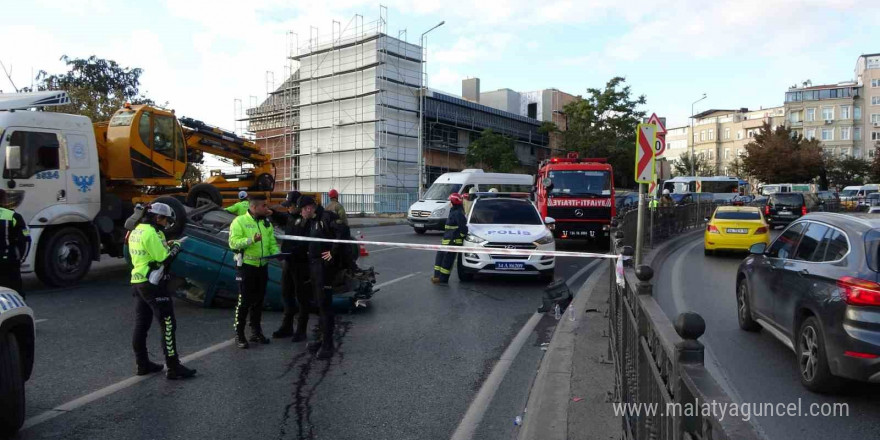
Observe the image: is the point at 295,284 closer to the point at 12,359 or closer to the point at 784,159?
the point at 12,359

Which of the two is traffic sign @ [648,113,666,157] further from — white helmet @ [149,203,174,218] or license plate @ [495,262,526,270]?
white helmet @ [149,203,174,218]

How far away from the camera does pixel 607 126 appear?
52.8 meters

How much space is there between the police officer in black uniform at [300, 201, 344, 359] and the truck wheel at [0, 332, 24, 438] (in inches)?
113

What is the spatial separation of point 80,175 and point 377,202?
106 feet

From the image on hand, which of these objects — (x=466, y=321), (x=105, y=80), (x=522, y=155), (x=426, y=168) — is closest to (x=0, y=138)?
(x=466, y=321)

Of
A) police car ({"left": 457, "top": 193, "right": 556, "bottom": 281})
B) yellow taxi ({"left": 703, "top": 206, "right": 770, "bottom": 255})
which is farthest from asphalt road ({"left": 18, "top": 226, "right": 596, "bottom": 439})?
yellow taxi ({"left": 703, "top": 206, "right": 770, "bottom": 255})

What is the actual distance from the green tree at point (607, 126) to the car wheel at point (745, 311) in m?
44.2

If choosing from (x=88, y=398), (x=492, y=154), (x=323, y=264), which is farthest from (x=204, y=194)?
(x=492, y=154)

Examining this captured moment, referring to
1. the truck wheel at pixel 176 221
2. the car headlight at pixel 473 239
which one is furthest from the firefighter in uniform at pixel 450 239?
the truck wheel at pixel 176 221

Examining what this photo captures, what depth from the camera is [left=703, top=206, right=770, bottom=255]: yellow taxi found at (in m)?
17.4

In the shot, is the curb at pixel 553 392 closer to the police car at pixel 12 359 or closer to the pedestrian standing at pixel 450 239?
the police car at pixel 12 359

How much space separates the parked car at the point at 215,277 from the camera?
9.02 m

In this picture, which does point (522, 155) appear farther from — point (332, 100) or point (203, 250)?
point (203, 250)

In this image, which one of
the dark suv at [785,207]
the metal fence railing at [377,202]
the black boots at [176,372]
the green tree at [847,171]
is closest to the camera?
the black boots at [176,372]
